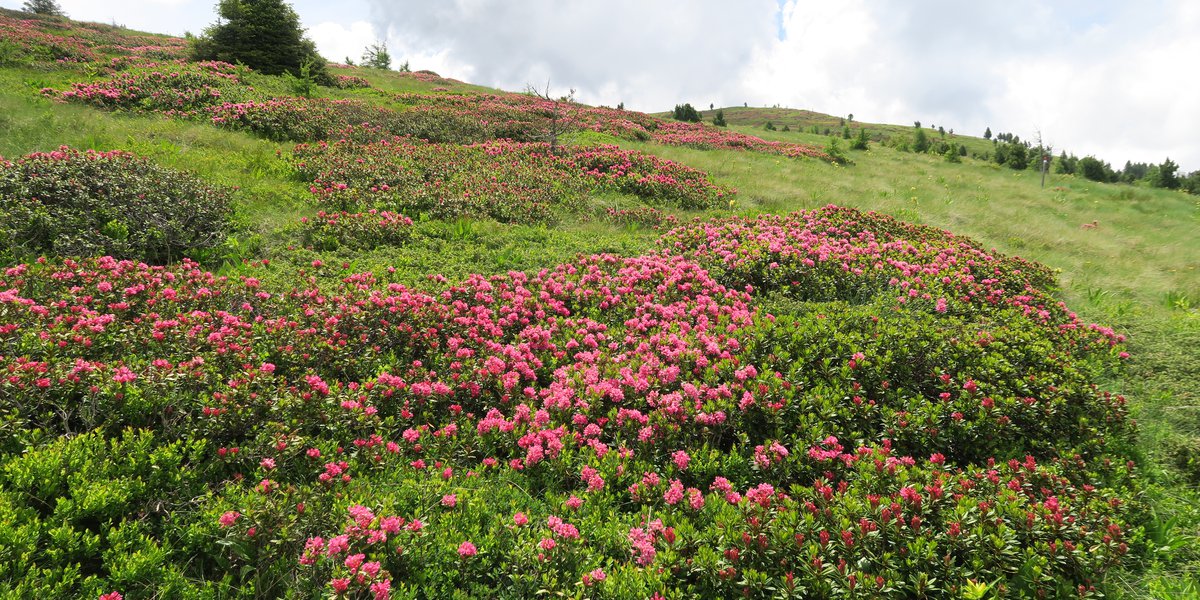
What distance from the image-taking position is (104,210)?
739 cm

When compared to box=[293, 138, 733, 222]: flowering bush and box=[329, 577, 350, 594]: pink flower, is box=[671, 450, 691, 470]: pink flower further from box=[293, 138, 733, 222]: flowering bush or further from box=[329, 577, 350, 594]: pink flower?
box=[293, 138, 733, 222]: flowering bush

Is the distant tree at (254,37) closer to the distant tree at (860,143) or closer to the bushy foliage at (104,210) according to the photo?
the bushy foliage at (104,210)

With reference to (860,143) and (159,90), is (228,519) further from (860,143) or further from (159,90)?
(860,143)

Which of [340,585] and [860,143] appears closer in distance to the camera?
[340,585]

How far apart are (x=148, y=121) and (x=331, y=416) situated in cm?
1502

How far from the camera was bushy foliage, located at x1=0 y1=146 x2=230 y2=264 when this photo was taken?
676cm

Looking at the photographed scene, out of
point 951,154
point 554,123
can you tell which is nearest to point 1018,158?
point 951,154

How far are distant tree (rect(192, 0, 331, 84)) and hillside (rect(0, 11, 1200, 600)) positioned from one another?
533 inches

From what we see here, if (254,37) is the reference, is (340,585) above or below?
below

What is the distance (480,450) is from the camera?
4.45 metres

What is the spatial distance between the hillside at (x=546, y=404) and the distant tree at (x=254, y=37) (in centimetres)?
1354

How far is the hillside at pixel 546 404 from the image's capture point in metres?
3.12

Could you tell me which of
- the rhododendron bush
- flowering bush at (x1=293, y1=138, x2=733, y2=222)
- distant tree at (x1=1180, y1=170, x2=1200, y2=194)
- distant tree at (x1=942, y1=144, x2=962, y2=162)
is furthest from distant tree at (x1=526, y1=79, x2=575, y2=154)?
distant tree at (x1=1180, y1=170, x2=1200, y2=194)

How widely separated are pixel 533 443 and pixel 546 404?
0.53m
